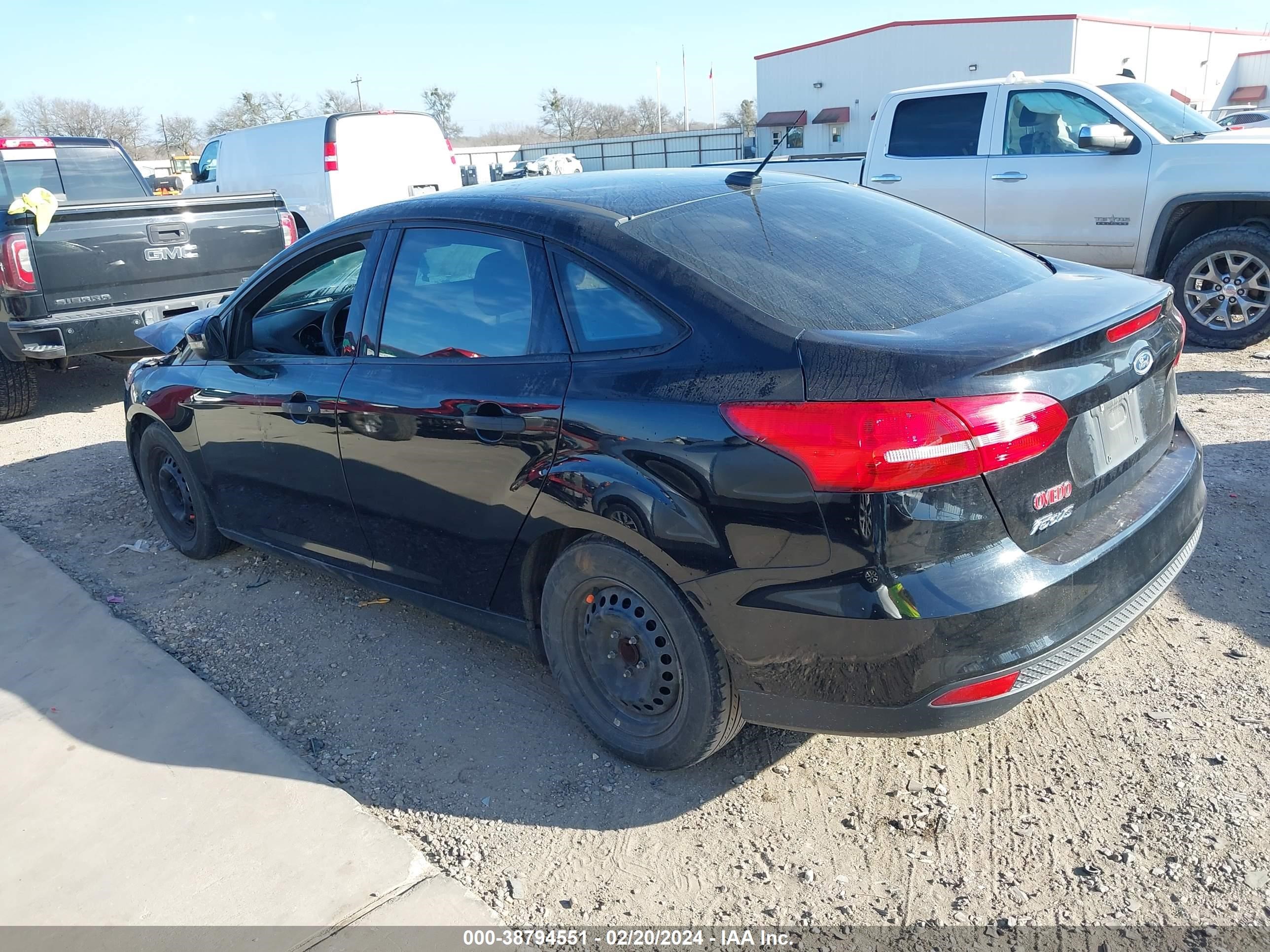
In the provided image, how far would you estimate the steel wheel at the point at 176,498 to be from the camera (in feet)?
15.6

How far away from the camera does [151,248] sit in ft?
24.7

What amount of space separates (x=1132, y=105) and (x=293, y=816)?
26.1ft

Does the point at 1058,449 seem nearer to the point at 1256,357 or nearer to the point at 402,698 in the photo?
the point at 402,698

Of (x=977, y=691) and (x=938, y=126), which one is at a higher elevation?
(x=938, y=126)

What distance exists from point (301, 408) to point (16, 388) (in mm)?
5407

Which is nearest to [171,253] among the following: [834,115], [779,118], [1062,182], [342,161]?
[342,161]

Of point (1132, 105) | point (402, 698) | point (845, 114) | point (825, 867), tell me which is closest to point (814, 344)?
point (825, 867)

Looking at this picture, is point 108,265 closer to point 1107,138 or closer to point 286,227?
point 286,227

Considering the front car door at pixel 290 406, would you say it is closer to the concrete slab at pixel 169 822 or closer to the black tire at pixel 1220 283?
the concrete slab at pixel 169 822

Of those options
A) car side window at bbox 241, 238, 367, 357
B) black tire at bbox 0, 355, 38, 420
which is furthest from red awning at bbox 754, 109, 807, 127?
car side window at bbox 241, 238, 367, 357

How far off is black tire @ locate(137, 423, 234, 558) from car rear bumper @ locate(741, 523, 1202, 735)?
3090 mm

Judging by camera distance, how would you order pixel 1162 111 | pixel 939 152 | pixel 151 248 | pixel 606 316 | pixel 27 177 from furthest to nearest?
1. pixel 27 177
2. pixel 939 152
3. pixel 1162 111
4. pixel 151 248
5. pixel 606 316

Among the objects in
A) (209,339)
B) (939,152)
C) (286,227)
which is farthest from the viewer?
(286,227)

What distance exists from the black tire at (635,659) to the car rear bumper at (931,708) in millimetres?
134
